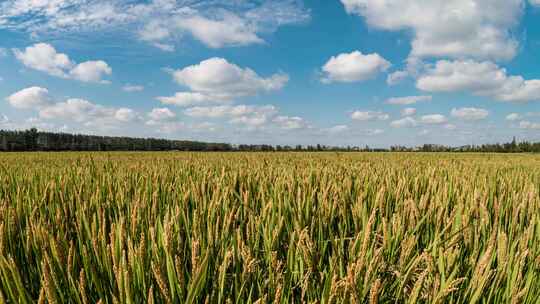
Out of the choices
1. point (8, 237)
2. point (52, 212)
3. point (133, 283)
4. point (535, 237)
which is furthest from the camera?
point (52, 212)

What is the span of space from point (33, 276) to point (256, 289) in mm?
768

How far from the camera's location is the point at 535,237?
A: 133cm

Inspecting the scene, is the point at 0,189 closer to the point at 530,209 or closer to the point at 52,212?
the point at 52,212

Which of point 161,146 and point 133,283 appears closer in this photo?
point 133,283

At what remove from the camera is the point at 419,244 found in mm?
1453

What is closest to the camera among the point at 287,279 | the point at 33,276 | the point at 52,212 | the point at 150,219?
the point at 287,279

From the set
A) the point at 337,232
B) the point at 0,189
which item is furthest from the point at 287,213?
the point at 0,189

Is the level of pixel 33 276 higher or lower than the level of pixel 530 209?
lower

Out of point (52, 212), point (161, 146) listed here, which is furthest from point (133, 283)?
point (161, 146)

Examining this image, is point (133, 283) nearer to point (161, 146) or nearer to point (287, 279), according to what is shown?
point (287, 279)

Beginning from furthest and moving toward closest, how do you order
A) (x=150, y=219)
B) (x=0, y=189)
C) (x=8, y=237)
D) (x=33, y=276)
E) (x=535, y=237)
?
(x=0, y=189) → (x=150, y=219) → (x=535, y=237) → (x=8, y=237) → (x=33, y=276)

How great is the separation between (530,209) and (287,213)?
4.14 feet

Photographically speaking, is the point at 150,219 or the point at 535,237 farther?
the point at 150,219

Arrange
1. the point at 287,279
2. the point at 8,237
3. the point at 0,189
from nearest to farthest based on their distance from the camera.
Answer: the point at 287,279
the point at 8,237
the point at 0,189
